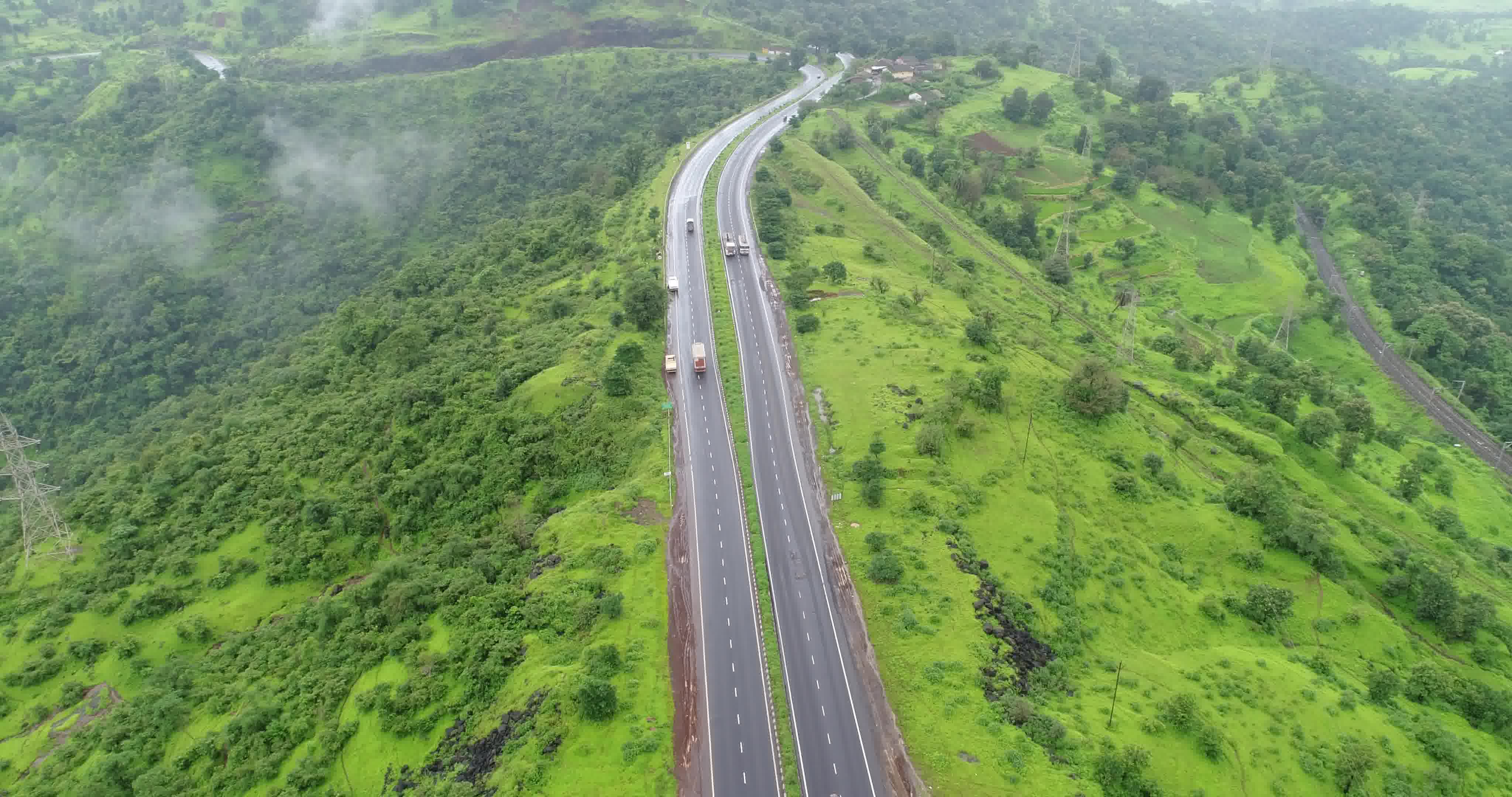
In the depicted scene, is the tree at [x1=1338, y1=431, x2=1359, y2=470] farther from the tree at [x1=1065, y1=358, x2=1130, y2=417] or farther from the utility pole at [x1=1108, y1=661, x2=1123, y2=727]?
the utility pole at [x1=1108, y1=661, x2=1123, y2=727]

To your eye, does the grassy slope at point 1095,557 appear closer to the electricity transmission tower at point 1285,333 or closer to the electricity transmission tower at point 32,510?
the electricity transmission tower at point 1285,333

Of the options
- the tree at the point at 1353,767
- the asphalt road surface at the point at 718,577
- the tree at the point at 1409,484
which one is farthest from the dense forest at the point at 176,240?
the tree at the point at 1409,484

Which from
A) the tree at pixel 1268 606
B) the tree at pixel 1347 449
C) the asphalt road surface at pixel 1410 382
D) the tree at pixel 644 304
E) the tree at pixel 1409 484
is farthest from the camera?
the asphalt road surface at pixel 1410 382

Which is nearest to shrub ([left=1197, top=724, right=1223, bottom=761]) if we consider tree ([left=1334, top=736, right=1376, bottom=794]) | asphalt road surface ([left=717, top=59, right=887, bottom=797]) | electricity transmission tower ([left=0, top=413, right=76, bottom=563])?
tree ([left=1334, top=736, right=1376, bottom=794])

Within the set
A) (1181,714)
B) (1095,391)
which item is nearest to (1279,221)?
(1095,391)

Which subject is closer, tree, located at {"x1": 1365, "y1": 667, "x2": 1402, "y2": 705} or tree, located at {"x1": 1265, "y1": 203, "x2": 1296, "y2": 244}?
tree, located at {"x1": 1365, "y1": 667, "x2": 1402, "y2": 705}
